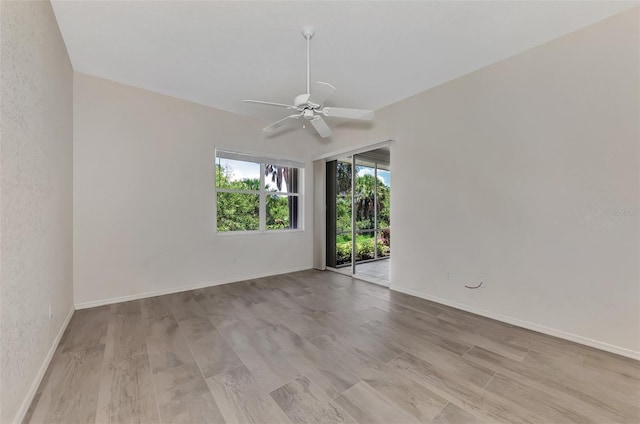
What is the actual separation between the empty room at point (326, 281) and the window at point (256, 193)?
0.42 ft

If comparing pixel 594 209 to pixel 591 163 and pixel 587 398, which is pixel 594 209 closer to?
pixel 591 163

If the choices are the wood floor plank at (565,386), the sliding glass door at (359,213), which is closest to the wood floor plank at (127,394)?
the wood floor plank at (565,386)

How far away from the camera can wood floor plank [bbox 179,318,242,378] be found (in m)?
2.00

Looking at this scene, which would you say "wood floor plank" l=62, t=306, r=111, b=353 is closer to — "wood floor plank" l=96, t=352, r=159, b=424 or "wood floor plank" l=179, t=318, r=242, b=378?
"wood floor plank" l=96, t=352, r=159, b=424

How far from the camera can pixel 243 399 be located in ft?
5.44

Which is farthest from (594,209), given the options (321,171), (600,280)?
(321,171)

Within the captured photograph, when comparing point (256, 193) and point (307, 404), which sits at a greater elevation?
point (256, 193)

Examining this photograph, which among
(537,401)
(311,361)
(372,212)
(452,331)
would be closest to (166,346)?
(311,361)

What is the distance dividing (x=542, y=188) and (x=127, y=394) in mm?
3892

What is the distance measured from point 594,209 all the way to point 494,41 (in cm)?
184

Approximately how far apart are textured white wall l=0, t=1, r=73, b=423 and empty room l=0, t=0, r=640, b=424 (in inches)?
0.9

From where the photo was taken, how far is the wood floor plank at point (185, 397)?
4.92 ft

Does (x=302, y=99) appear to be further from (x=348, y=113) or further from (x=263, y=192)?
(x=263, y=192)

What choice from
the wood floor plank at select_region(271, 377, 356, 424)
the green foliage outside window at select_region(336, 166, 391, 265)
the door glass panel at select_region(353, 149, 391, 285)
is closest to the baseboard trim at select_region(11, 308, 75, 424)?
the wood floor plank at select_region(271, 377, 356, 424)
